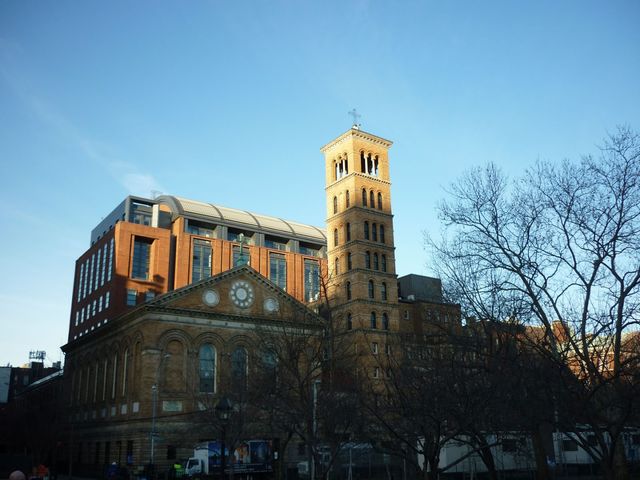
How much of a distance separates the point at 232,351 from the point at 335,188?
24.4 meters

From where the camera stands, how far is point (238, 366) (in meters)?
51.1

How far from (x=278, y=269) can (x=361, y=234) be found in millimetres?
36419

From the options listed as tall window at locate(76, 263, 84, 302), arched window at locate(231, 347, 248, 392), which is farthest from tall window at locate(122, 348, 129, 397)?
tall window at locate(76, 263, 84, 302)

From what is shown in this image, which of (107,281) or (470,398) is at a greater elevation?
(107,281)

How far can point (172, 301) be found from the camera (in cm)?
5169

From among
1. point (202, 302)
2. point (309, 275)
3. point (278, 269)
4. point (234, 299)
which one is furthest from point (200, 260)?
point (202, 302)

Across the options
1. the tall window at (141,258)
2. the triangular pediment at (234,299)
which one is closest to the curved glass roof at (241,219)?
the tall window at (141,258)

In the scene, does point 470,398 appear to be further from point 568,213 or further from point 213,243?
point 213,243

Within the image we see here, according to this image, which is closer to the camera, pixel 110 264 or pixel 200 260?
pixel 110 264

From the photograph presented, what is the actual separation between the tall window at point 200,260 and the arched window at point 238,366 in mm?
39481

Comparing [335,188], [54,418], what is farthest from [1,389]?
[335,188]

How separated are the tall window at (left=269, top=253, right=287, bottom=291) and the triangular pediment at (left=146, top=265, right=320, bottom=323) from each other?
4116 centimetres

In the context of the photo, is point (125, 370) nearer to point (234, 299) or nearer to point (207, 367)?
point (207, 367)

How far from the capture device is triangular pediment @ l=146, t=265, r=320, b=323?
51.8 metres
